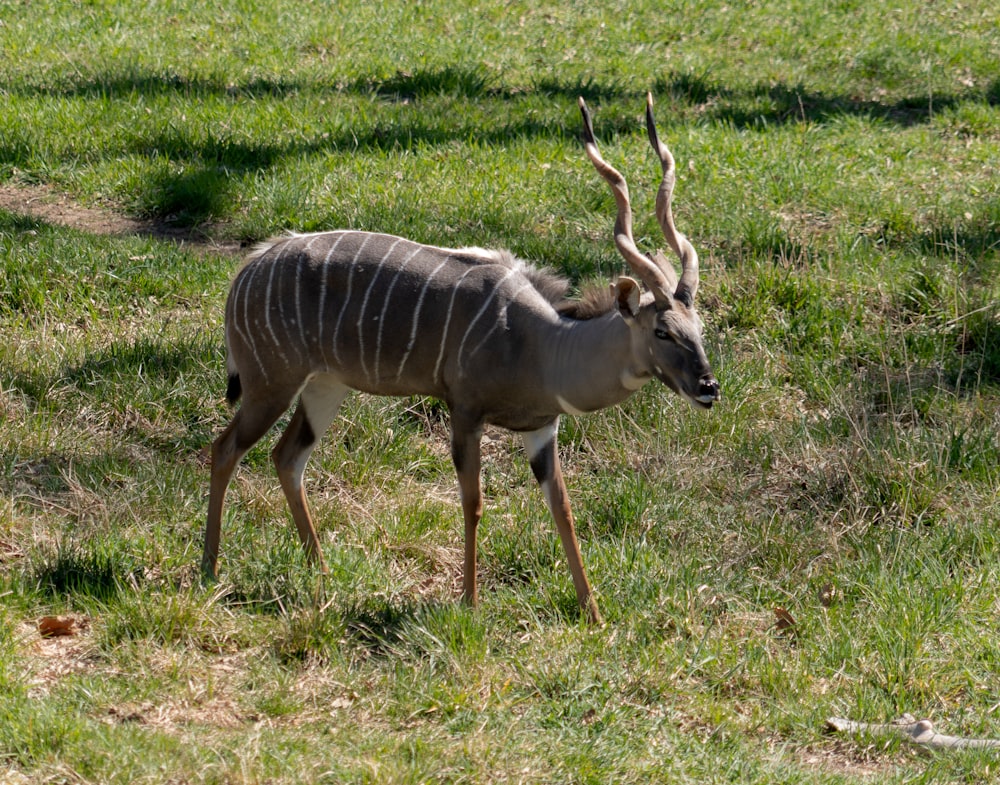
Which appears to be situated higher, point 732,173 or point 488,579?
point 732,173

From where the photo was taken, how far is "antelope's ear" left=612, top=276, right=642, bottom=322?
3.70 meters

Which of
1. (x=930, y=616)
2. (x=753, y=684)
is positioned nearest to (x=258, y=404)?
(x=753, y=684)

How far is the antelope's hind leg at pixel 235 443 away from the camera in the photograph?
14.2 ft

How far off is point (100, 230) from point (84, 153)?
0.75m

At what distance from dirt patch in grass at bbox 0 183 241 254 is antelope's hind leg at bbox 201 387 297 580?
236cm

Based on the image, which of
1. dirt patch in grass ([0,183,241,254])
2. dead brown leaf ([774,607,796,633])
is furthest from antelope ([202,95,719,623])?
dirt patch in grass ([0,183,241,254])

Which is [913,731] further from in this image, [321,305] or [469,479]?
[321,305]

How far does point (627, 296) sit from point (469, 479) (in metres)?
0.80

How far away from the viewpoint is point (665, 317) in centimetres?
365

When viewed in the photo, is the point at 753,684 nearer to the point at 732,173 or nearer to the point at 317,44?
the point at 732,173

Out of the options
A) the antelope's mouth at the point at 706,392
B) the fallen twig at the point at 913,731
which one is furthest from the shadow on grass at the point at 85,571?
the fallen twig at the point at 913,731

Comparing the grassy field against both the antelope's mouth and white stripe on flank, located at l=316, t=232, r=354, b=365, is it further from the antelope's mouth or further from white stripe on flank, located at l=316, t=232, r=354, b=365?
the antelope's mouth

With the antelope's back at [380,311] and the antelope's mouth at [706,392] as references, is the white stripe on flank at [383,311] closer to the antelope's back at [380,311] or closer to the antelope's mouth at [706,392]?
the antelope's back at [380,311]

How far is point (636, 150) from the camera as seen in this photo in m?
7.58
